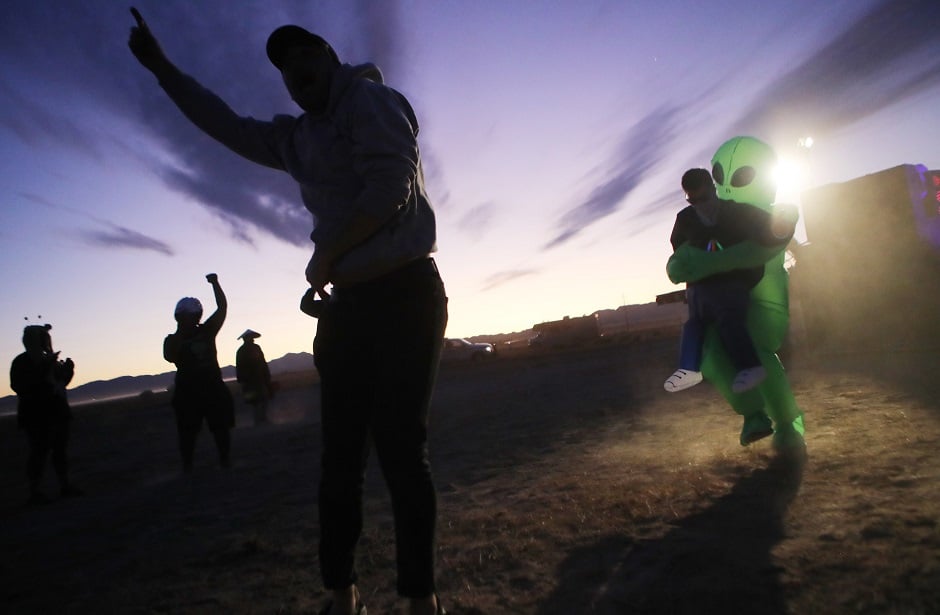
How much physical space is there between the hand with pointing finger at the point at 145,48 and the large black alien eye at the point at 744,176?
3159 millimetres

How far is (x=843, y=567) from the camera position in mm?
1778

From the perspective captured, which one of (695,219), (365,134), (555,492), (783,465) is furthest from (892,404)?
(365,134)

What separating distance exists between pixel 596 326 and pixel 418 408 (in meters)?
30.6

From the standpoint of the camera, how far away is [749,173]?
345 cm

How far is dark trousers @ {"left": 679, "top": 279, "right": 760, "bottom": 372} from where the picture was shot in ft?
10.3

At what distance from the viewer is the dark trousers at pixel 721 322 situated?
3125 mm

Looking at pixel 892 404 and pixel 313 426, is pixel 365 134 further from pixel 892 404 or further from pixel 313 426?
pixel 313 426

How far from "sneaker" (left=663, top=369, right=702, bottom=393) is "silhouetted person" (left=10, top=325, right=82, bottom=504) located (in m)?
5.38

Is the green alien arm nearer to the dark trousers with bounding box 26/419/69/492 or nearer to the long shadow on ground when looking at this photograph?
the long shadow on ground

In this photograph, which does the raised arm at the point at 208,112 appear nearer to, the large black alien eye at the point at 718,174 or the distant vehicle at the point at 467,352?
the large black alien eye at the point at 718,174

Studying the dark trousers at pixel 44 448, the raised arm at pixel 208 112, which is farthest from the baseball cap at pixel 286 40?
the dark trousers at pixel 44 448

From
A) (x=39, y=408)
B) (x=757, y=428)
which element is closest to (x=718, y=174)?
(x=757, y=428)

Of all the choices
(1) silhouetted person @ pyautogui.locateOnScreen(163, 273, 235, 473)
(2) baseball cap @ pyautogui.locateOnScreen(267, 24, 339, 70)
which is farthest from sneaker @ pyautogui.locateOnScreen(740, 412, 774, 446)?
(1) silhouetted person @ pyautogui.locateOnScreen(163, 273, 235, 473)

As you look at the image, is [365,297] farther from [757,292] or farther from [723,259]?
[757,292]
